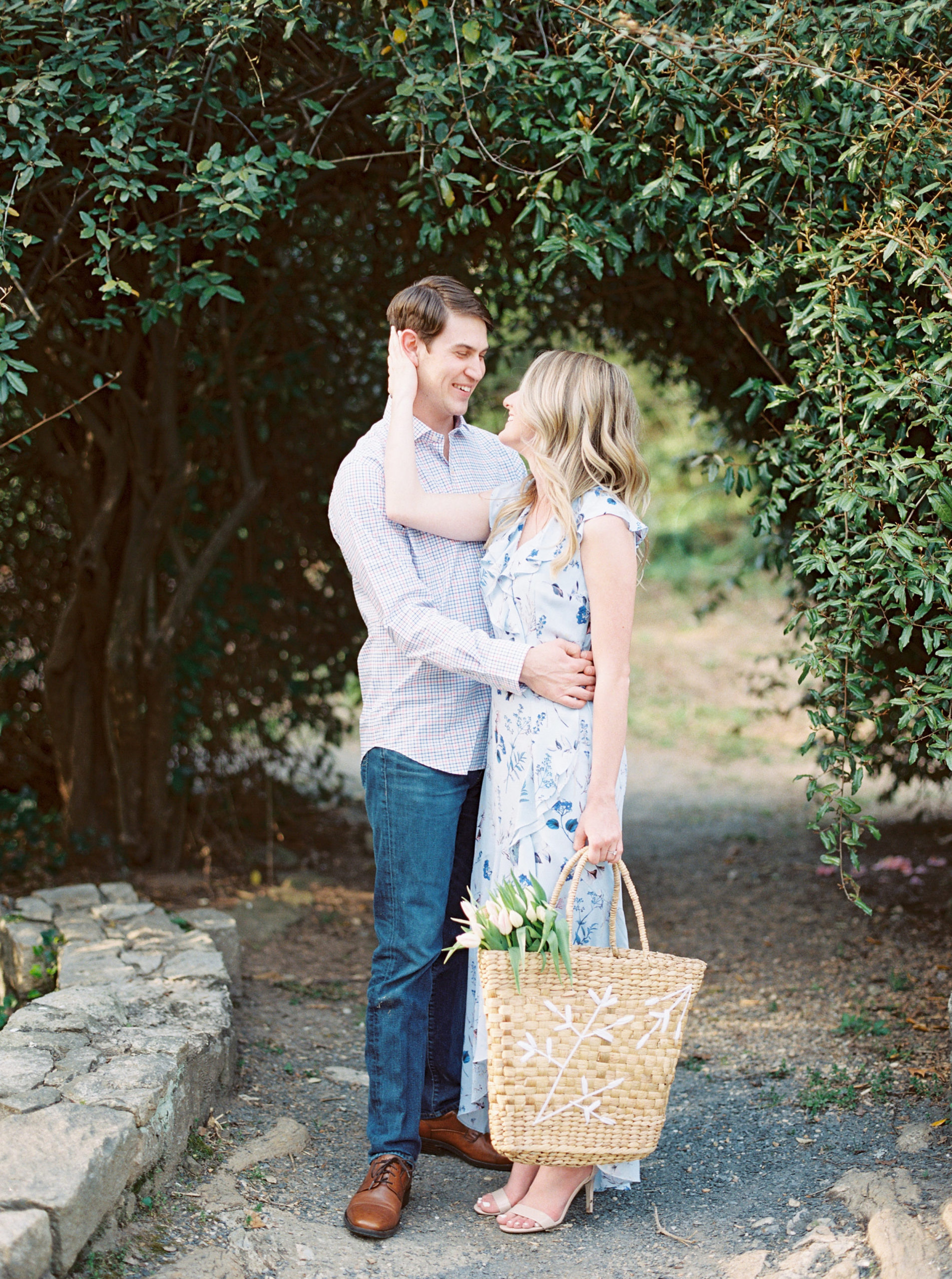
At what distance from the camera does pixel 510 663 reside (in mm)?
2504

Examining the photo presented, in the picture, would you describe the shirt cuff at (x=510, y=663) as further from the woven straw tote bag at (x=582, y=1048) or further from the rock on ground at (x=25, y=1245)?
the rock on ground at (x=25, y=1245)

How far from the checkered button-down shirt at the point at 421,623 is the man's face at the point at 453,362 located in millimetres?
90

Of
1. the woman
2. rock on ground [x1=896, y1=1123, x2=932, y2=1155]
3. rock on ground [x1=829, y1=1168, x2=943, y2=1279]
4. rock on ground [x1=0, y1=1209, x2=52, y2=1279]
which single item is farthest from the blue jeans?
rock on ground [x1=896, y1=1123, x2=932, y2=1155]

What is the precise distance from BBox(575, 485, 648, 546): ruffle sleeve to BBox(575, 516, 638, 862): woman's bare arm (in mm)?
13

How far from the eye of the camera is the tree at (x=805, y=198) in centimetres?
271

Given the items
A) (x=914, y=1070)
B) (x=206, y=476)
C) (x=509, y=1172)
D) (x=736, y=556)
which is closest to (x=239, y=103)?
(x=206, y=476)

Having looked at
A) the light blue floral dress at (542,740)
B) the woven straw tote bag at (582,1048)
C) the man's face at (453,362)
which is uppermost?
the man's face at (453,362)

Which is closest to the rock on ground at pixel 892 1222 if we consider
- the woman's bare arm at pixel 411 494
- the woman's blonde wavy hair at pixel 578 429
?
the woman's blonde wavy hair at pixel 578 429

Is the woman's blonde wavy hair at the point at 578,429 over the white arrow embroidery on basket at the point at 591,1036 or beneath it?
over

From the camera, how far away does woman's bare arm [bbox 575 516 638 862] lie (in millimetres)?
2457

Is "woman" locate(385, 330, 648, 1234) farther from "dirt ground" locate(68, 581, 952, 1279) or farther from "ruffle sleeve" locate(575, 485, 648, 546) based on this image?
"dirt ground" locate(68, 581, 952, 1279)

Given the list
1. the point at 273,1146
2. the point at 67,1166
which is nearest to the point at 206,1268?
the point at 67,1166

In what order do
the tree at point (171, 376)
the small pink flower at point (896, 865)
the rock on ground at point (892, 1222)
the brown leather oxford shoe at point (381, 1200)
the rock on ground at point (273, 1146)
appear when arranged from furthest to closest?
1. the small pink flower at point (896, 865)
2. the tree at point (171, 376)
3. the rock on ground at point (273, 1146)
4. the brown leather oxford shoe at point (381, 1200)
5. the rock on ground at point (892, 1222)

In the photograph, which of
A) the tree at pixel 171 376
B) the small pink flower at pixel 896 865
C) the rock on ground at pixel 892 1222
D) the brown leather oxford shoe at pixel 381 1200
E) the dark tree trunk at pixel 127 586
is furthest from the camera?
the small pink flower at pixel 896 865
